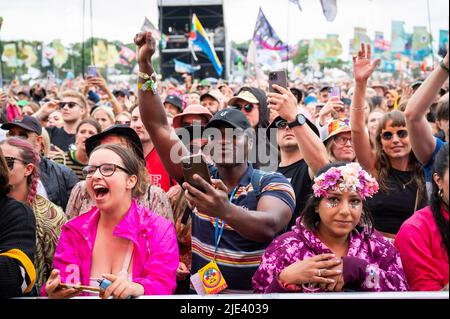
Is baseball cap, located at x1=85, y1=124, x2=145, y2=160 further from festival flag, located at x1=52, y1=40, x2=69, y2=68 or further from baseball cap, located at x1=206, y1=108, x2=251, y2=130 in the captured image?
festival flag, located at x1=52, y1=40, x2=69, y2=68

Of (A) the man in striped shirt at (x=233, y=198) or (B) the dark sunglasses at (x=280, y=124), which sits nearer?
(A) the man in striped shirt at (x=233, y=198)

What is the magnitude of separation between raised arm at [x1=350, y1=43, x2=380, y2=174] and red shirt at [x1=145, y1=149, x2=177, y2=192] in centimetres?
131

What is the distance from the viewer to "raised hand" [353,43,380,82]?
11.4 ft

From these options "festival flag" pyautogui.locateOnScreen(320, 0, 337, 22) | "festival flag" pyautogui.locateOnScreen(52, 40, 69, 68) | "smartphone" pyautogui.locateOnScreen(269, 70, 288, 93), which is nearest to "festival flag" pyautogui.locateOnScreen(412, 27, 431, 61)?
"festival flag" pyautogui.locateOnScreen(320, 0, 337, 22)

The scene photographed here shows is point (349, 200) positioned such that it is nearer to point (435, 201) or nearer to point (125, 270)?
point (435, 201)

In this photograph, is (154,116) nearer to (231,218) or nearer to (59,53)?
(231,218)

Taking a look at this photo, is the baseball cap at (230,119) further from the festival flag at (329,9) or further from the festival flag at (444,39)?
the festival flag at (329,9)

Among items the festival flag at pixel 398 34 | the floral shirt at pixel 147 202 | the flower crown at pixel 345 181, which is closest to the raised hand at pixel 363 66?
the flower crown at pixel 345 181

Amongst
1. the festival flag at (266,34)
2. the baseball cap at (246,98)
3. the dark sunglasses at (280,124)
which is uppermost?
the festival flag at (266,34)

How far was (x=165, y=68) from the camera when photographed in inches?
1208

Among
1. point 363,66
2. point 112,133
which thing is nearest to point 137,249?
point 112,133

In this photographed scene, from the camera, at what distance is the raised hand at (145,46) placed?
2891mm

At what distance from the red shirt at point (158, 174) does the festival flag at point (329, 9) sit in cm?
189

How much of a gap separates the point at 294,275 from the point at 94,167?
1.16 metres
